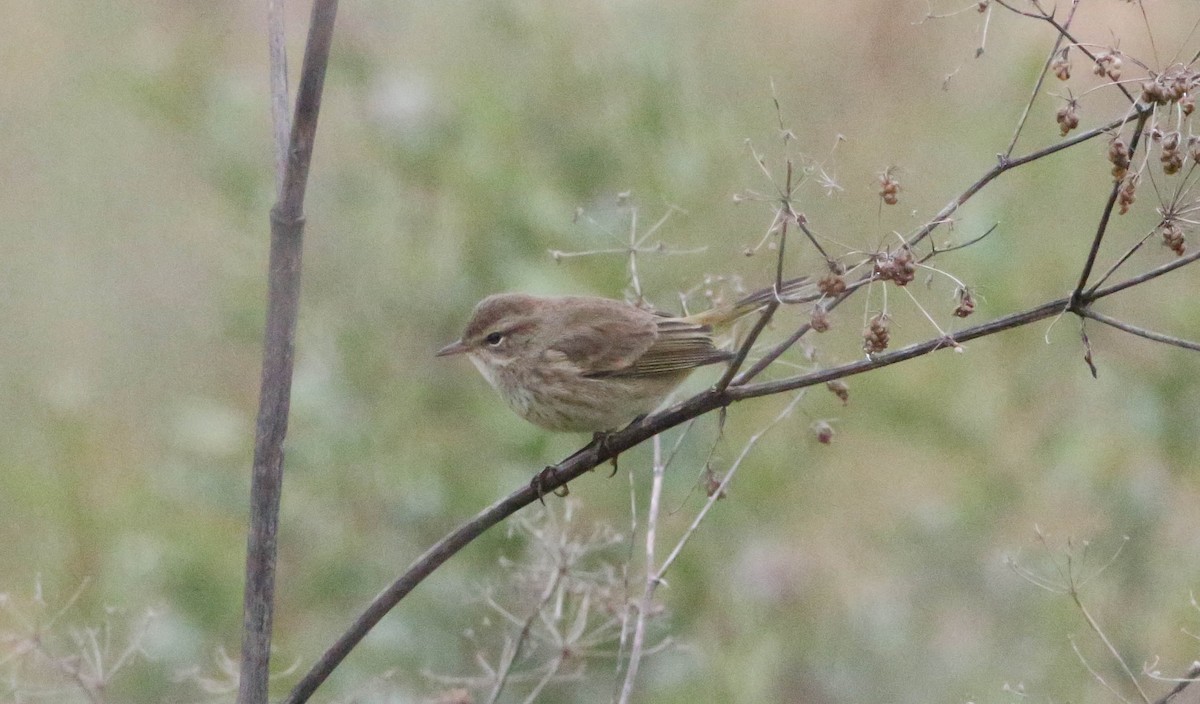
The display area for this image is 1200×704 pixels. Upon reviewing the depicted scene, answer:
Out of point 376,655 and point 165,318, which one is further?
point 165,318

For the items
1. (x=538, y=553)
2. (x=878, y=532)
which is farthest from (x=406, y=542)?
(x=878, y=532)

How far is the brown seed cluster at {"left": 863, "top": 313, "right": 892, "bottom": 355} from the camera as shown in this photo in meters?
1.66

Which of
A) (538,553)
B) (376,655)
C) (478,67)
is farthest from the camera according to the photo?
(478,67)

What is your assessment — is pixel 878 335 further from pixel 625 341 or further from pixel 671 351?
pixel 625 341

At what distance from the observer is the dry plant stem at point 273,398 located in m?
1.67

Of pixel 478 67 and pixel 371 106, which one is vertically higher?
pixel 478 67

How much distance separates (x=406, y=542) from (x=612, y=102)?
1387mm

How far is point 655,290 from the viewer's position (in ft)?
12.0

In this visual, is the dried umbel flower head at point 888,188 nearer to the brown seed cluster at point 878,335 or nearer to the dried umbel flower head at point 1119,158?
the brown seed cluster at point 878,335

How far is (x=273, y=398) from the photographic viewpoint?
1676mm

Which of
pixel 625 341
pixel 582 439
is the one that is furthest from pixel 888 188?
pixel 582 439

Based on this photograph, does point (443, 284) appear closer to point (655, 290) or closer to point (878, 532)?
point (655, 290)

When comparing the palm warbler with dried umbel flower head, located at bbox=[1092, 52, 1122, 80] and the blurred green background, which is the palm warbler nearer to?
the blurred green background

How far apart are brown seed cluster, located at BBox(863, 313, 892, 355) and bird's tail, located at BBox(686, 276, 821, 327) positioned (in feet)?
0.36
